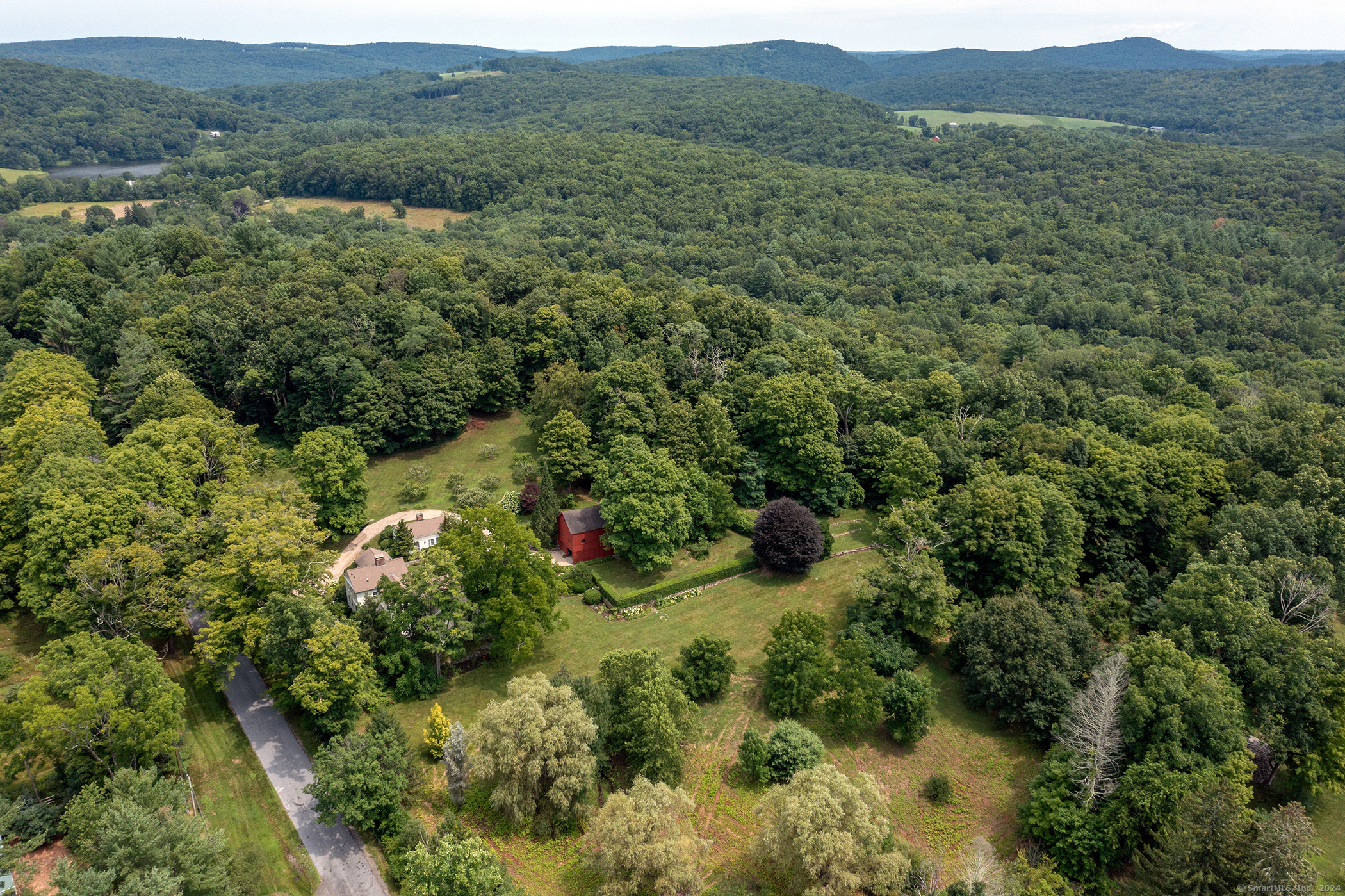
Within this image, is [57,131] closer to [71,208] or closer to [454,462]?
[71,208]

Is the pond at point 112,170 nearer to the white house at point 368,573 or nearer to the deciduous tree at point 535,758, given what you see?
the white house at point 368,573

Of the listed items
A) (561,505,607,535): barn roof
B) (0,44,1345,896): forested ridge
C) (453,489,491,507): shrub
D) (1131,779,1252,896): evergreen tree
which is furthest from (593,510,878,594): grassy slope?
(1131,779,1252,896): evergreen tree

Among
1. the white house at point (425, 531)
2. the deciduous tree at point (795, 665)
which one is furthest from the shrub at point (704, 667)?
the white house at point (425, 531)

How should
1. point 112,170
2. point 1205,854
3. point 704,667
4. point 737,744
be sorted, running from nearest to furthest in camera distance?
point 1205,854 < point 737,744 < point 704,667 < point 112,170

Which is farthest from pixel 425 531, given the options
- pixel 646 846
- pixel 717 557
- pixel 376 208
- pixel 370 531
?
pixel 376 208

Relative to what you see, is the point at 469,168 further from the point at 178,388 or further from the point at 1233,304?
the point at 1233,304

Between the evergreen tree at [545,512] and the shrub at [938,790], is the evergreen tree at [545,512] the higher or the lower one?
the higher one
